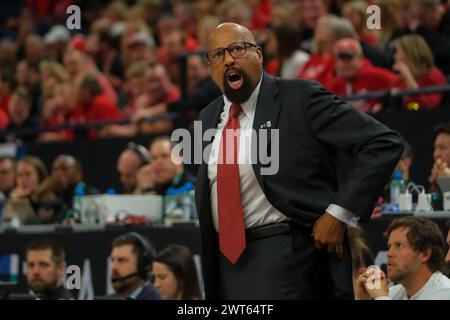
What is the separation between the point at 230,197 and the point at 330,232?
0.52 meters

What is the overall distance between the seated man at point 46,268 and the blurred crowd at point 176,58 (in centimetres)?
268

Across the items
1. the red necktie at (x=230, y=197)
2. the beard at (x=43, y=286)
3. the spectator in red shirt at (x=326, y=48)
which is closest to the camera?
the red necktie at (x=230, y=197)

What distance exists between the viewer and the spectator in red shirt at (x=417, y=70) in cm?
884

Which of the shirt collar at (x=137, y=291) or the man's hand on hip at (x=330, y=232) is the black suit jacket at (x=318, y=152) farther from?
the shirt collar at (x=137, y=291)

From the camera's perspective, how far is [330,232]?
4.92 metres

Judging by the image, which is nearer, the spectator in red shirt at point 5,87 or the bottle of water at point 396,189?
the bottle of water at point 396,189

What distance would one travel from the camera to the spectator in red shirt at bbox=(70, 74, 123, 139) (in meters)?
12.0

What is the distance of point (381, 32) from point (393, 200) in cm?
323

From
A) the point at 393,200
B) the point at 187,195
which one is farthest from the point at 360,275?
the point at 187,195

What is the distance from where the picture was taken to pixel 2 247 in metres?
9.42

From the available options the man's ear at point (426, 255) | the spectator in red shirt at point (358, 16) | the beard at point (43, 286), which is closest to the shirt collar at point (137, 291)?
the beard at point (43, 286)

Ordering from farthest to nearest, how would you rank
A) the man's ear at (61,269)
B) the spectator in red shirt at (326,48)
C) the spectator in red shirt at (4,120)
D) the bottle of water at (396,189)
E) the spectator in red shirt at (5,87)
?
the spectator in red shirt at (5,87), the spectator in red shirt at (4,120), the spectator in red shirt at (326,48), the man's ear at (61,269), the bottle of water at (396,189)

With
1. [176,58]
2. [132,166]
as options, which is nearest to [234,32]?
[132,166]

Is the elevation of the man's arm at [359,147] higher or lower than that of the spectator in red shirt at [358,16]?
lower
